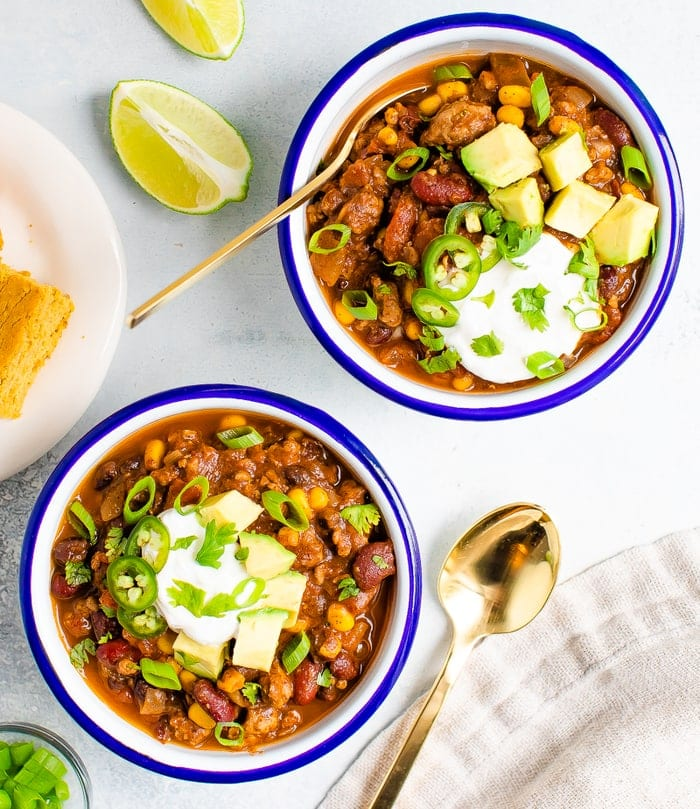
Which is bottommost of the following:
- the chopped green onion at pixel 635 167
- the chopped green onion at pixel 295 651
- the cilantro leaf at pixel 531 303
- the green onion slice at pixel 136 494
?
the chopped green onion at pixel 295 651

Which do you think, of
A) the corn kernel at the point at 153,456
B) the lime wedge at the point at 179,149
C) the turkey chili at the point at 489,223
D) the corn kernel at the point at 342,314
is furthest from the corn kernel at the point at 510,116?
the corn kernel at the point at 153,456

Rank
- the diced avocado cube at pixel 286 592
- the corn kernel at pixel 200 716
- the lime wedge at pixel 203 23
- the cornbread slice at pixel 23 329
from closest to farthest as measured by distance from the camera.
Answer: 1. the diced avocado cube at pixel 286 592
2. the corn kernel at pixel 200 716
3. the cornbread slice at pixel 23 329
4. the lime wedge at pixel 203 23

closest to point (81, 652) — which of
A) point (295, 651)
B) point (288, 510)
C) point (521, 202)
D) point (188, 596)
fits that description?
point (188, 596)

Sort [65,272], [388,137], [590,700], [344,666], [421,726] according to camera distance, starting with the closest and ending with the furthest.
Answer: [388,137]
[344,666]
[65,272]
[421,726]
[590,700]

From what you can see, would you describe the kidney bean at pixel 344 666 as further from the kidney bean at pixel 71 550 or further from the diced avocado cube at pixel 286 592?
the kidney bean at pixel 71 550

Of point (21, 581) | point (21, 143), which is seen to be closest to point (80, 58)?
point (21, 143)

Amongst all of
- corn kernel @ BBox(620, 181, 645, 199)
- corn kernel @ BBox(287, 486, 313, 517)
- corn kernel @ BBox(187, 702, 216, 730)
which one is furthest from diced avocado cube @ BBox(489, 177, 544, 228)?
corn kernel @ BBox(187, 702, 216, 730)

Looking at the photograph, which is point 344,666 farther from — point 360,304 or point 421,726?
point 360,304
